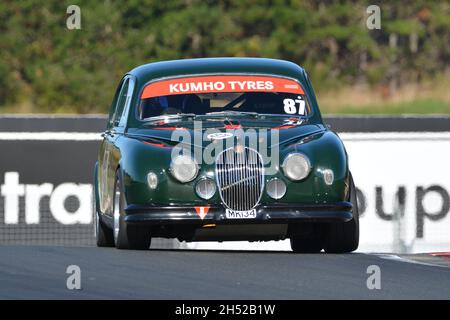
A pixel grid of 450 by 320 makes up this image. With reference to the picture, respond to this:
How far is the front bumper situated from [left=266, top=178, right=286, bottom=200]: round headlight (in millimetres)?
75

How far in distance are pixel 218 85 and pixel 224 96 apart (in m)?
0.13

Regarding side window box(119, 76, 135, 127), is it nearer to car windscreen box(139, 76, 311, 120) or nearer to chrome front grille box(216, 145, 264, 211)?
car windscreen box(139, 76, 311, 120)

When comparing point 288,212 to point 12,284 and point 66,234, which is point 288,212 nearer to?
point 12,284

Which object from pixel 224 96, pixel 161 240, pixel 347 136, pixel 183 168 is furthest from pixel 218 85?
pixel 347 136

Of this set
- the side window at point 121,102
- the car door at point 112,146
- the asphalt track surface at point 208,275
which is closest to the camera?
the asphalt track surface at point 208,275

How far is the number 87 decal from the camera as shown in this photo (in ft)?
41.5

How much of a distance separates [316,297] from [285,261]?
2.23m

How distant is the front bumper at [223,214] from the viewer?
37.4 feet

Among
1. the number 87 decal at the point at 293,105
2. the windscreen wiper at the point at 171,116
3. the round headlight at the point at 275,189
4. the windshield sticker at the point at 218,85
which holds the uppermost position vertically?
the windshield sticker at the point at 218,85

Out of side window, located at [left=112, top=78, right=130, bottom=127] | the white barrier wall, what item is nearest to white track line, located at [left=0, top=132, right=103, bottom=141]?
the white barrier wall

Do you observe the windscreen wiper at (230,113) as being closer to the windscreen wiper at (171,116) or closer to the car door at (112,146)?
the windscreen wiper at (171,116)

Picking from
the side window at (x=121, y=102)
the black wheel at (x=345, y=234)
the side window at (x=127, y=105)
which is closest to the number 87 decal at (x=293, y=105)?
the black wheel at (x=345, y=234)

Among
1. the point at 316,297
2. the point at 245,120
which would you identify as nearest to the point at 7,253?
the point at 245,120

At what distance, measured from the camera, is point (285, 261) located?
1119 cm
